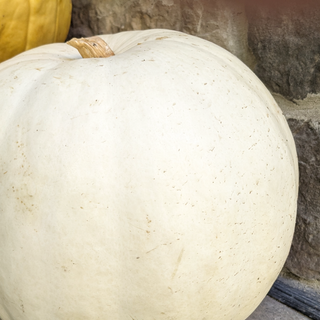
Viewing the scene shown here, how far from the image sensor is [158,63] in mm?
817

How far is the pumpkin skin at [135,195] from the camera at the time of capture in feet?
2.33

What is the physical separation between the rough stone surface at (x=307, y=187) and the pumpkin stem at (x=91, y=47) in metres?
0.58

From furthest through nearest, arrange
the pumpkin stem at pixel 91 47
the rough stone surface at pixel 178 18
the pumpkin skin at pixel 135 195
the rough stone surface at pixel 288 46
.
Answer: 1. the rough stone surface at pixel 178 18
2. the rough stone surface at pixel 288 46
3. the pumpkin stem at pixel 91 47
4. the pumpkin skin at pixel 135 195

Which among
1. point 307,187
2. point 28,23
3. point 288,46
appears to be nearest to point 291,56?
point 288,46

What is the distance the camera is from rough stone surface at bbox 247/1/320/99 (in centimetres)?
107

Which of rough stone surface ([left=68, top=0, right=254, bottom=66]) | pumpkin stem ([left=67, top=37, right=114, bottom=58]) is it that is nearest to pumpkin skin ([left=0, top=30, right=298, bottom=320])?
pumpkin stem ([left=67, top=37, right=114, bottom=58])

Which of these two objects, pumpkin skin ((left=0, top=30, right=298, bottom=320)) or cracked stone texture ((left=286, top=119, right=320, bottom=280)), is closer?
pumpkin skin ((left=0, top=30, right=298, bottom=320))

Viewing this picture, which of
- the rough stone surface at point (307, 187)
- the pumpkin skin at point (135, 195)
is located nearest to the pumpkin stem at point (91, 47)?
the pumpkin skin at point (135, 195)

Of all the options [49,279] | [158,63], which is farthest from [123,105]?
[49,279]

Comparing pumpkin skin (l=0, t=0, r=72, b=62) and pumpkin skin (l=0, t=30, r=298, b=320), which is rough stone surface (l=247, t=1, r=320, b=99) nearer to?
pumpkin skin (l=0, t=30, r=298, b=320)

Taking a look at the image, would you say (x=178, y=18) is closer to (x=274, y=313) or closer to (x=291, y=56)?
(x=291, y=56)

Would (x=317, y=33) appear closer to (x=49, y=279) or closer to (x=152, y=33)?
(x=152, y=33)

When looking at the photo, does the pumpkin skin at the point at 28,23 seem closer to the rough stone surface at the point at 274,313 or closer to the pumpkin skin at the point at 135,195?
the pumpkin skin at the point at 135,195

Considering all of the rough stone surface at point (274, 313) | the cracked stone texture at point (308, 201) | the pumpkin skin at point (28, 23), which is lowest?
the rough stone surface at point (274, 313)
